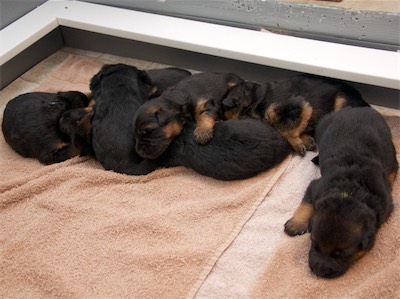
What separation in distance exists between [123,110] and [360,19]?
4.79 feet

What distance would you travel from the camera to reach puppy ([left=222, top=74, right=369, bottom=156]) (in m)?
2.47

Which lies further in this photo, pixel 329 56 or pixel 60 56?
pixel 60 56

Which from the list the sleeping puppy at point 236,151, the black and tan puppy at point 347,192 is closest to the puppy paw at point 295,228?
the black and tan puppy at point 347,192

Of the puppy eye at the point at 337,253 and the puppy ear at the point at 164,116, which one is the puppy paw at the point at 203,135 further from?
the puppy eye at the point at 337,253

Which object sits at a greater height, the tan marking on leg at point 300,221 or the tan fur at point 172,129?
the tan fur at point 172,129

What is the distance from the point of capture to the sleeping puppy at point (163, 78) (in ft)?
9.04

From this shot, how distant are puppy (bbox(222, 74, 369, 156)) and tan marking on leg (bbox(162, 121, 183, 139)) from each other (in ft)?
0.92

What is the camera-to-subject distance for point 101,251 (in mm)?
2135

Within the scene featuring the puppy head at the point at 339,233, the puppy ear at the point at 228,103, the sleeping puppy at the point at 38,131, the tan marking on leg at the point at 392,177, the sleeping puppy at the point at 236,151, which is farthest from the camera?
the sleeping puppy at the point at 38,131

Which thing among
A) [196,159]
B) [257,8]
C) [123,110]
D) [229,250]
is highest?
[257,8]

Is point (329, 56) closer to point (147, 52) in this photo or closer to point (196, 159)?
point (196, 159)

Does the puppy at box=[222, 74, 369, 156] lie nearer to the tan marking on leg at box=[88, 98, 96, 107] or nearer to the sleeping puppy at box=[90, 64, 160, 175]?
the sleeping puppy at box=[90, 64, 160, 175]

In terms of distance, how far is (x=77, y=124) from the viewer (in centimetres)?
261

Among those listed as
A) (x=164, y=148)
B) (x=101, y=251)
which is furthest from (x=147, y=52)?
(x=101, y=251)
